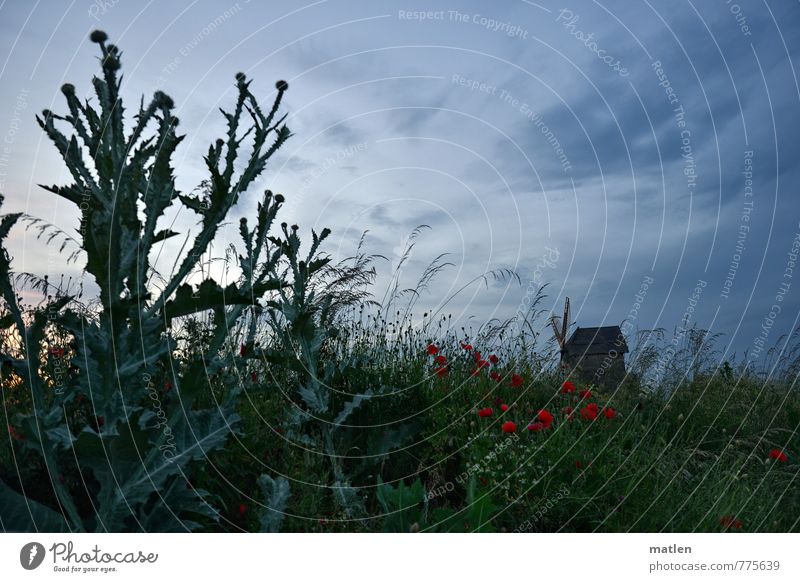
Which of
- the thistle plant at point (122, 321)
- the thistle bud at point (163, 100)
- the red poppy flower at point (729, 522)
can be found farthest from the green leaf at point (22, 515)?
the red poppy flower at point (729, 522)

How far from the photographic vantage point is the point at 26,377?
2.61 metres

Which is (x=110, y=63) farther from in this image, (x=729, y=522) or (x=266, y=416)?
(x=729, y=522)

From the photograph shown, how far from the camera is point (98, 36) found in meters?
2.46

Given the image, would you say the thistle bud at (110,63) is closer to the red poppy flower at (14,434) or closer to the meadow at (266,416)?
the meadow at (266,416)

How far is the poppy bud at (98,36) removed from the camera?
2440 mm

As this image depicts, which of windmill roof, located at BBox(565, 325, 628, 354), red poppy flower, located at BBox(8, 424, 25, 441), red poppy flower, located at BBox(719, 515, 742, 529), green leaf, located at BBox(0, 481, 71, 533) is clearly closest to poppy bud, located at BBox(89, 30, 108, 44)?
green leaf, located at BBox(0, 481, 71, 533)

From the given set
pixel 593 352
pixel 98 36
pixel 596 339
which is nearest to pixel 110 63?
pixel 98 36

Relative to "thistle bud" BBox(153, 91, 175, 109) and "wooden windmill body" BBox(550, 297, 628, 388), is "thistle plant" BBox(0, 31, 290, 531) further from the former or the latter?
"wooden windmill body" BBox(550, 297, 628, 388)

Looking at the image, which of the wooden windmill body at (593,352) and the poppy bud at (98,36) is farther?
the wooden windmill body at (593,352)

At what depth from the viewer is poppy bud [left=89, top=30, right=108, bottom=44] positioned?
2440 mm
